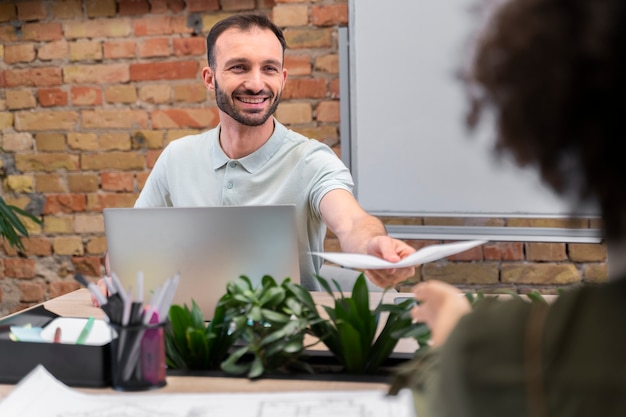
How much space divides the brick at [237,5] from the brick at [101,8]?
0.48 metres

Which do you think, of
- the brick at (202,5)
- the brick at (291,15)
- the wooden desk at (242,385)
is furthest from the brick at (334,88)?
the wooden desk at (242,385)

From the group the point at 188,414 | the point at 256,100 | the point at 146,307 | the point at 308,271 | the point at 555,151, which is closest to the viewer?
the point at 555,151

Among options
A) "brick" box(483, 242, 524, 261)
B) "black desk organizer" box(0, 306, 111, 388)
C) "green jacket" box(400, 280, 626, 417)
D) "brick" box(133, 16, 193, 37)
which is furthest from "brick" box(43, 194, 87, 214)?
"green jacket" box(400, 280, 626, 417)

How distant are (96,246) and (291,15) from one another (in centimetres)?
126

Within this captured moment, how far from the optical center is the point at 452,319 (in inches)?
25.2

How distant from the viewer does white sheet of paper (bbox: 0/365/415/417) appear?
81cm

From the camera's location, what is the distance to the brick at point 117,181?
278 centimetres

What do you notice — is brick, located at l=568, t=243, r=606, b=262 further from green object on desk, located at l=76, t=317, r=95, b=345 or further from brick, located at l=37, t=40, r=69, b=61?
brick, located at l=37, t=40, r=69, b=61

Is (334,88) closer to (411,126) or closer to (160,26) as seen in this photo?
(411,126)

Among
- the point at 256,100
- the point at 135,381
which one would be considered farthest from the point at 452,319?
the point at 256,100

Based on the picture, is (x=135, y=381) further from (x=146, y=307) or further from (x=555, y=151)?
(x=555, y=151)

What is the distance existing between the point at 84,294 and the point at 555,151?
1.44 meters

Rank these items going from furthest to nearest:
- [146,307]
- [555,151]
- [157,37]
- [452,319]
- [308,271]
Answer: [157,37]
[308,271]
[146,307]
[452,319]
[555,151]

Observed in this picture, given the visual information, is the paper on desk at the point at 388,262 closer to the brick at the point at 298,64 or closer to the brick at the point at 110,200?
the brick at the point at 298,64
